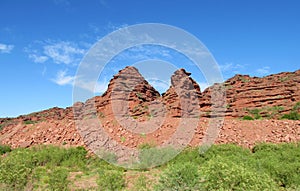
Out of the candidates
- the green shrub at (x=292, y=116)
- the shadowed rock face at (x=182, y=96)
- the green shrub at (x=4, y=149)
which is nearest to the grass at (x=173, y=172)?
the green shrub at (x=4, y=149)

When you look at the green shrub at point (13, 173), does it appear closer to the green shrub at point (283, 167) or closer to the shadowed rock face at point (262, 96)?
the green shrub at point (283, 167)

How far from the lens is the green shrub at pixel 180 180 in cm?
1067

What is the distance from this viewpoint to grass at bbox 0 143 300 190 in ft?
30.2

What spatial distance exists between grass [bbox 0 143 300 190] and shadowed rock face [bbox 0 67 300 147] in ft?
12.3

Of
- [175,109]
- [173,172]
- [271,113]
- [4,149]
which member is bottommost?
[173,172]

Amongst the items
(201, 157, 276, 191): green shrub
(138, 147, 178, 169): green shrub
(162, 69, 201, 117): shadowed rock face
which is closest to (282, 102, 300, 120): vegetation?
(162, 69, 201, 117): shadowed rock face

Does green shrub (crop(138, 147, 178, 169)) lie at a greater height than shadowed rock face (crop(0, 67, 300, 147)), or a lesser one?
lesser

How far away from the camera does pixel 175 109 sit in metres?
36.9

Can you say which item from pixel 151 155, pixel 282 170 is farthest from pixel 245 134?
pixel 282 170

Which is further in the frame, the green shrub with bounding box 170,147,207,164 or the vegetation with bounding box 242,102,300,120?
the vegetation with bounding box 242,102,300,120

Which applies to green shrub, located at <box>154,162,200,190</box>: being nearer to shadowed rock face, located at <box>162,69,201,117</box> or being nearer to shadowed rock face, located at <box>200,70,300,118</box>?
shadowed rock face, located at <box>162,69,201,117</box>

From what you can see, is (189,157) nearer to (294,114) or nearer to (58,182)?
(58,182)

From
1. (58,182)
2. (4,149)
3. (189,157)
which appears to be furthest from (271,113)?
(58,182)

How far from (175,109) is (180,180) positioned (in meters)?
26.1
